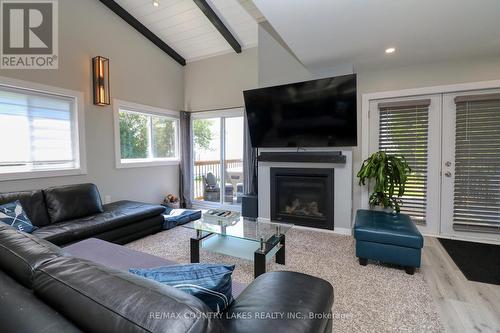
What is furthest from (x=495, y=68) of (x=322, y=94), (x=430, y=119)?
(x=322, y=94)

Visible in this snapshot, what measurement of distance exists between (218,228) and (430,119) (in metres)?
3.25

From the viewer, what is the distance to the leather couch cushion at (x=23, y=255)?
96 centimetres

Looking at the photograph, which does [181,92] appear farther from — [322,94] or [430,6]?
[430,6]

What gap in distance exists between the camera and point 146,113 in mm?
4672

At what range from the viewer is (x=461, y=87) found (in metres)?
3.23

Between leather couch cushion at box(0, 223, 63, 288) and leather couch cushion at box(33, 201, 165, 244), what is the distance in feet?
4.96

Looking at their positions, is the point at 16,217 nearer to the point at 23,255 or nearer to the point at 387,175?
the point at 23,255

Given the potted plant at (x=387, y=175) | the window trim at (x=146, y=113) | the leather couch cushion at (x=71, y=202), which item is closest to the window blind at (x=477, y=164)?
the potted plant at (x=387, y=175)

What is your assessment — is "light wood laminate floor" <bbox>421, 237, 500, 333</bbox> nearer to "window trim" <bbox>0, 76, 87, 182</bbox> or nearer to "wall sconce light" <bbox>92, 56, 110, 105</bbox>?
"window trim" <bbox>0, 76, 87, 182</bbox>

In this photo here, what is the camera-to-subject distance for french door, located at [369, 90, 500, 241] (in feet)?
10.5

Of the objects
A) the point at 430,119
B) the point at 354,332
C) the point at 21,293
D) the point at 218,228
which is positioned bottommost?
the point at 354,332

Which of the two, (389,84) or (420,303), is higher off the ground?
(389,84)

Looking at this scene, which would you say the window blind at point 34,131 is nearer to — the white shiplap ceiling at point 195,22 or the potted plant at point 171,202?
the potted plant at point 171,202

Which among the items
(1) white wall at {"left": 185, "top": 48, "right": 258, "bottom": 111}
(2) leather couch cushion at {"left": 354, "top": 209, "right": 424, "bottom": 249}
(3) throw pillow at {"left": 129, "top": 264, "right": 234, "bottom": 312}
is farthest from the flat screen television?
(3) throw pillow at {"left": 129, "top": 264, "right": 234, "bottom": 312}
